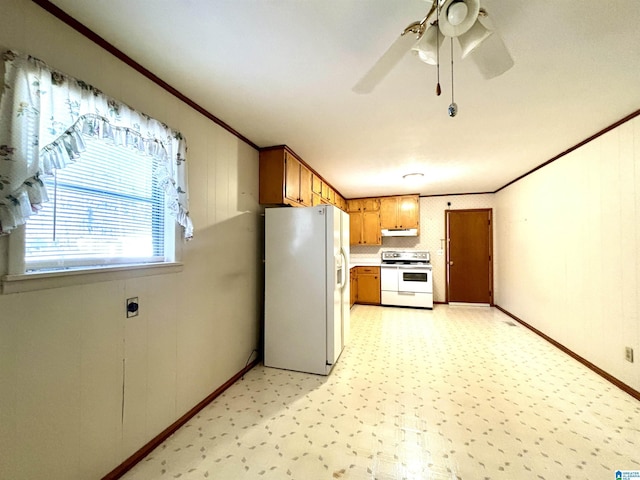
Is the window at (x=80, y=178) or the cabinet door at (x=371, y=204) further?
the cabinet door at (x=371, y=204)

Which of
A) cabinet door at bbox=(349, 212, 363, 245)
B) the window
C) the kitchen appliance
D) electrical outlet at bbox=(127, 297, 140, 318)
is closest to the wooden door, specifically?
the kitchen appliance

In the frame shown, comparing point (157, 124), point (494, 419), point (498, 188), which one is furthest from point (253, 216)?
point (498, 188)

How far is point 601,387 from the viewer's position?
7.34 ft

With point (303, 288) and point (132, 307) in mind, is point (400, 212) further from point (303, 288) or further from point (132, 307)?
point (132, 307)

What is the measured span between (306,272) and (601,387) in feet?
9.39

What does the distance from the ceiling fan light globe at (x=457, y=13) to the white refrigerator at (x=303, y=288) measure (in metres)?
1.70

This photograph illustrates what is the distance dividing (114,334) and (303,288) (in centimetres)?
157

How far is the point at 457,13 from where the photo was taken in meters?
0.92

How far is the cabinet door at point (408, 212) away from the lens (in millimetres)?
5383

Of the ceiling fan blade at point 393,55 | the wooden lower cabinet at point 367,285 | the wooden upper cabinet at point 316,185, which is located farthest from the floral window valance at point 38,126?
the wooden lower cabinet at point 367,285

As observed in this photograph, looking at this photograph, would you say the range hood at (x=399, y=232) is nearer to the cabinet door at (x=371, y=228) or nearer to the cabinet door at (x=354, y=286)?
the cabinet door at (x=371, y=228)

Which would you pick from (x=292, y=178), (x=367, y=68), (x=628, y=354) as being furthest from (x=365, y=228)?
(x=367, y=68)

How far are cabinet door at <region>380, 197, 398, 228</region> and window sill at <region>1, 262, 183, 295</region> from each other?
464 cm

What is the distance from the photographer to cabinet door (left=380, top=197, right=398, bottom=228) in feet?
18.1
